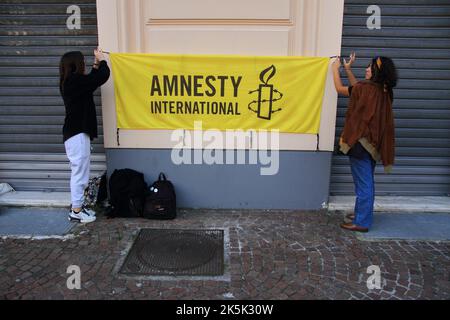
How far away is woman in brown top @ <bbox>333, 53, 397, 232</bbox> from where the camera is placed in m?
4.39

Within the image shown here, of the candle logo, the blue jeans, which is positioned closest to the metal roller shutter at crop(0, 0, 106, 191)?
the candle logo

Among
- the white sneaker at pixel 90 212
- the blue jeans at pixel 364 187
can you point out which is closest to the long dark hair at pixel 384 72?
the blue jeans at pixel 364 187

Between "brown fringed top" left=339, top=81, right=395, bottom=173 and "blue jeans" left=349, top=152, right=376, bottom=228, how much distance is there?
0.40 ft

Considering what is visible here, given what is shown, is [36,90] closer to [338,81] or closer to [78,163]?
[78,163]

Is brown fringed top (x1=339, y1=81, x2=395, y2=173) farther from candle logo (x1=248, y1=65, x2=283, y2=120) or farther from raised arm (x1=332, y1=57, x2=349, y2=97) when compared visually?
candle logo (x1=248, y1=65, x2=283, y2=120)

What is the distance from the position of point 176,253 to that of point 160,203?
0.94 m

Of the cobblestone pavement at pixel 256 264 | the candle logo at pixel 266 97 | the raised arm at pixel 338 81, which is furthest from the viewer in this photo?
the candle logo at pixel 266 97

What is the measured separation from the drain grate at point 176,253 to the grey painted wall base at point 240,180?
0.75 meters

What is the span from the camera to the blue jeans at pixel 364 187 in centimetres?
459

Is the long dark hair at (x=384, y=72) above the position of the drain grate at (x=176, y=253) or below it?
above

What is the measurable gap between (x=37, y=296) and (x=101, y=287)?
20.0 inches

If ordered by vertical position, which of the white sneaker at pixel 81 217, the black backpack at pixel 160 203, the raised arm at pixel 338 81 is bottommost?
the white sneaker at pixel 81 217

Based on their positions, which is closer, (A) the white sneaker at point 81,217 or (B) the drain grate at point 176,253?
(B) the drain grate at point 176,253

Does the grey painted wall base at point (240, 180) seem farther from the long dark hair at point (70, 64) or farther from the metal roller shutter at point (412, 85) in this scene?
the long dark hair at point (70, 64)
